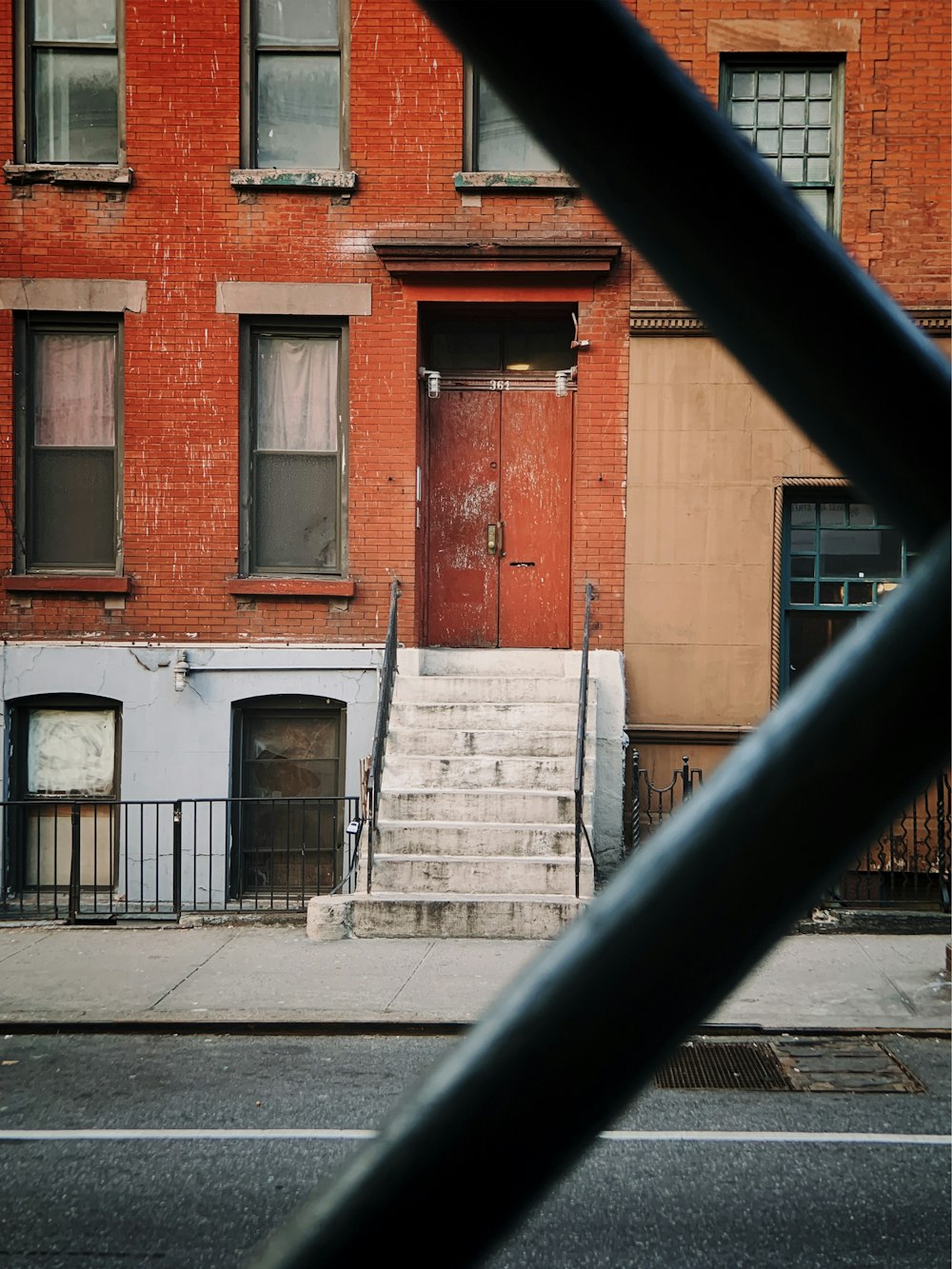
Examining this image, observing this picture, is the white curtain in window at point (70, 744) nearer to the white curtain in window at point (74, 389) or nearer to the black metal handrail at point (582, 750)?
the white curtain in window at point (74, 389)

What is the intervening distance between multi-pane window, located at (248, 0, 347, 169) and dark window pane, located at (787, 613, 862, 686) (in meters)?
7.46

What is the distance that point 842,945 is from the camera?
10.5 meters

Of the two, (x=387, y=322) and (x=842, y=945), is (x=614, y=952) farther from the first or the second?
(x=387, y=322)

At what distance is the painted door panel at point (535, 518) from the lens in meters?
13.6

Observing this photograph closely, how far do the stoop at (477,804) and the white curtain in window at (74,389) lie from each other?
4.56m

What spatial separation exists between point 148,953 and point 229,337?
22.1 feet

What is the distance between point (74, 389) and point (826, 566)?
8960 millimetres

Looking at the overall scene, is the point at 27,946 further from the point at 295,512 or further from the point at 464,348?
the point at 464,348

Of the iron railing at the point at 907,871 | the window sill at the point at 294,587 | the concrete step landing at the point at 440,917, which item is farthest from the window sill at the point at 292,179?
the iron railing at the point at 907,871

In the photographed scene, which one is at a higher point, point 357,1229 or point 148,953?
point 357,1229

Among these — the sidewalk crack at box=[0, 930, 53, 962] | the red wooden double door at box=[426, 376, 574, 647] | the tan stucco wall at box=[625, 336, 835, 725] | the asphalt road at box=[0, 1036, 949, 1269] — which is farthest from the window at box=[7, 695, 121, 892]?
the tan stucco wall at box=[625, 336, 835, 725]

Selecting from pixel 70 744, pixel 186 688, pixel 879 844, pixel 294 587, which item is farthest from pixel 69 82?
pixel 879 844

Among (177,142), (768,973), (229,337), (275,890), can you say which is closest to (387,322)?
(229,337)

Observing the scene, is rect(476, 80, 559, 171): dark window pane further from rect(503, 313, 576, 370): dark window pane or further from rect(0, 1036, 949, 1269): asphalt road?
rect(0, 1036, 949, 1269): asphalt road
